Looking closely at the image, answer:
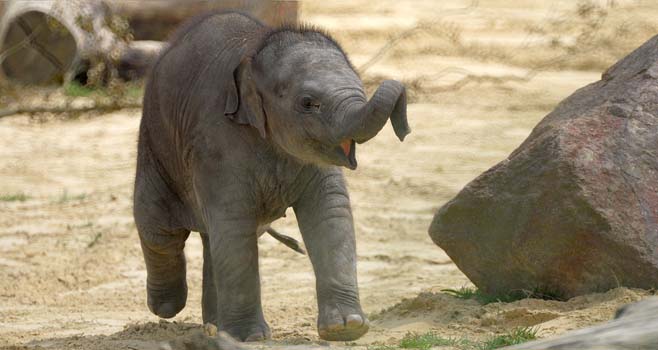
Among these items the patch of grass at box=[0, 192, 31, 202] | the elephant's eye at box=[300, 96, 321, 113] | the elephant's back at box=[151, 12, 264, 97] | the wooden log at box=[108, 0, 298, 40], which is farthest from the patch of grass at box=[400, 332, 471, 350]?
the wooden log at box=[108, 0, 298, 40]

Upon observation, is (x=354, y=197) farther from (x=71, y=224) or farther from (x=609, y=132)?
(x=609, y=132)

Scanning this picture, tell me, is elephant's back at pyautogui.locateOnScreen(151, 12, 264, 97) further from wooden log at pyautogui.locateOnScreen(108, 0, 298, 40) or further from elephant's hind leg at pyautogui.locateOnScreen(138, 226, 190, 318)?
wooden log at pyautogui.locateOnScreen(108, 0, 298, 40)

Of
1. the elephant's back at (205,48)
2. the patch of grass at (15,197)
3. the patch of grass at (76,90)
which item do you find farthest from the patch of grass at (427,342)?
the patch of grass at (76,90)

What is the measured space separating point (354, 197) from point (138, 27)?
4300mm

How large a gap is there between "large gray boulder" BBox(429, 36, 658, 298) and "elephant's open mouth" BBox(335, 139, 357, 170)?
1232mm

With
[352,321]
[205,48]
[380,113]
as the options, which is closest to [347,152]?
[380,113]

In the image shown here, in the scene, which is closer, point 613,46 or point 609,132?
point 609,132

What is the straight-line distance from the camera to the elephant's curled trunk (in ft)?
16.5

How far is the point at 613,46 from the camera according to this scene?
13.5 m

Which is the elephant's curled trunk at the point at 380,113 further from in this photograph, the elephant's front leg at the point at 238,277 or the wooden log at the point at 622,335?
the wooden log at the point at 622,335

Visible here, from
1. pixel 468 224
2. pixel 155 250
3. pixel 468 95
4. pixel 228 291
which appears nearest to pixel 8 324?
pixel 155 250

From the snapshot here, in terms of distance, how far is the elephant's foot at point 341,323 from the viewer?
18.6 ft

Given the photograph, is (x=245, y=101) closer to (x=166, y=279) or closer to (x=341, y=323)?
(x=341, y=323)

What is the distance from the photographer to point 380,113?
198 inches
